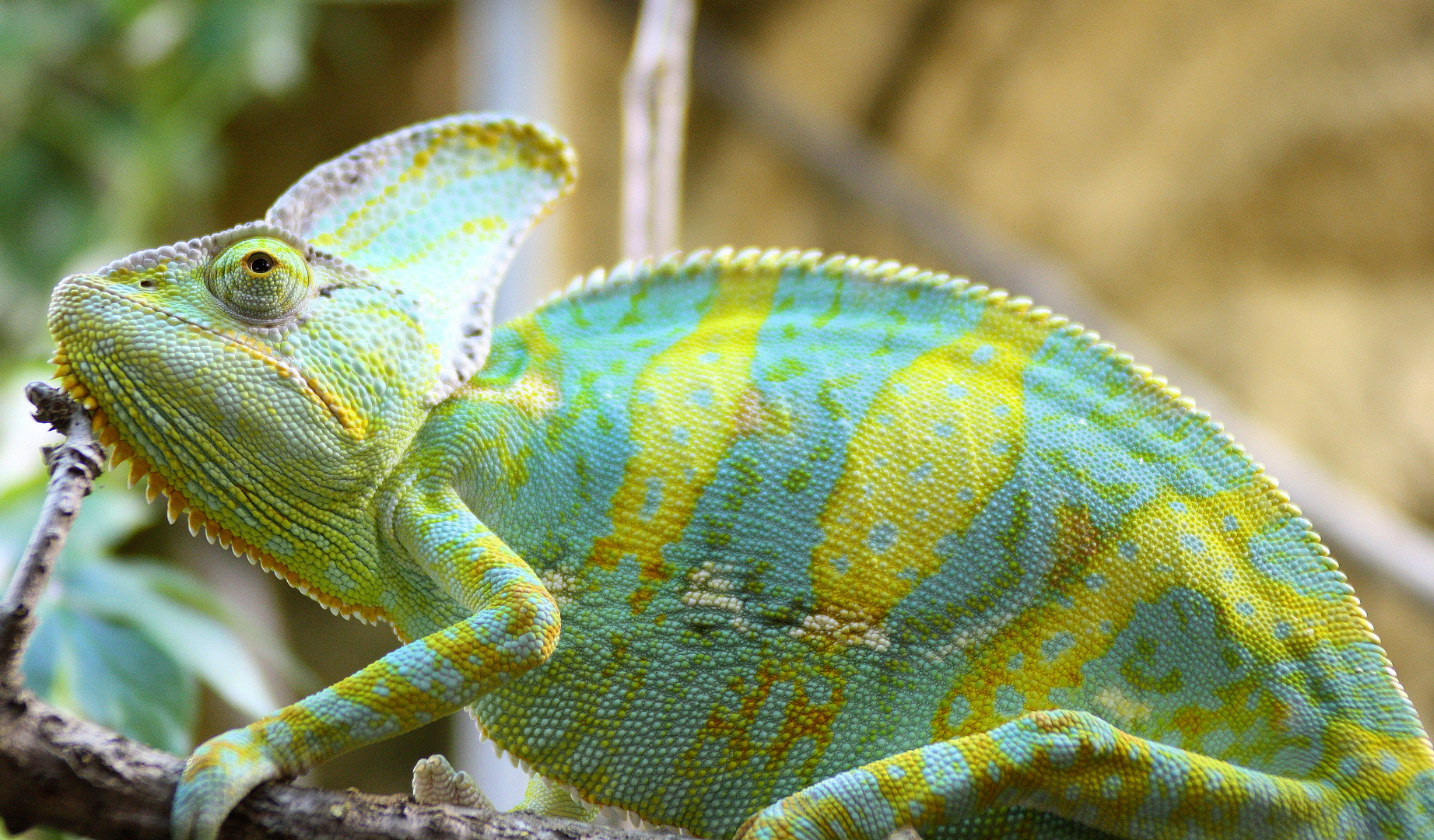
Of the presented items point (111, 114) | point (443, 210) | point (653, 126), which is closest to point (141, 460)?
point (443, 210)

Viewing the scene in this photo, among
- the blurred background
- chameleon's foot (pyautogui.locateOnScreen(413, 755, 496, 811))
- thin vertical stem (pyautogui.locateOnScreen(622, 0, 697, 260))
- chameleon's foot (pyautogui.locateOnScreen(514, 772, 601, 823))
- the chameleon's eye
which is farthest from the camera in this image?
the blurred background

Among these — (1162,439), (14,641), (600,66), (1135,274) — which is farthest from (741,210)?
(14,641)

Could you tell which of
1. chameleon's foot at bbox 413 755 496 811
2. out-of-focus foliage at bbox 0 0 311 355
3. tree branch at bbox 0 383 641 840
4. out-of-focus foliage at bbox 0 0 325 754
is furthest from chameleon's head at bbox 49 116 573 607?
out-of-focus foliage at bbox 0 0 311 355

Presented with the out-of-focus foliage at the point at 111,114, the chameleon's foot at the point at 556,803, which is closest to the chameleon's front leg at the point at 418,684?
the chameleon's foot at the point at 556,803

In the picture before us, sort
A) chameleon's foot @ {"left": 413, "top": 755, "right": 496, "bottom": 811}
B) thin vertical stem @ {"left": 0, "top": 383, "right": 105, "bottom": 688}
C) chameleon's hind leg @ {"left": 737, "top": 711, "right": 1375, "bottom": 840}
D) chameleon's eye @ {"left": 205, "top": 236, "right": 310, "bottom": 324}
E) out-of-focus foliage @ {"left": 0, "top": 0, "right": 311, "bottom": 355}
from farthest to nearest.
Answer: out-of-focus foliage @ {"left": 0, "top": 0, "right": 311, "bottom": 355} < chameleon's foot @ {"left": 413, "top": 755, "right": 496, "bottom": 811} < chameleon's eye @ {"left": 205, "top": 236, "right": 310, "bottom": 324} < chameleon's hind leg @ {"left": 737, "top": 711, "right": 1375, "bottom": 840} < thin vertical stem @ {"left": 0, "top": 383, "right": 105, "bottom": 688}

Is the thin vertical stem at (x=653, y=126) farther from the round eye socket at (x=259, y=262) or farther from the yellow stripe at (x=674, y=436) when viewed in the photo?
the round eye socket at (x=259, y=262)

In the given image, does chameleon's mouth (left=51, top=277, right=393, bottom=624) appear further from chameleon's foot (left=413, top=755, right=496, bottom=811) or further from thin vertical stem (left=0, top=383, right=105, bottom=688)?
chameleon's foot (left=413, top=755, right=496, bottom=811)

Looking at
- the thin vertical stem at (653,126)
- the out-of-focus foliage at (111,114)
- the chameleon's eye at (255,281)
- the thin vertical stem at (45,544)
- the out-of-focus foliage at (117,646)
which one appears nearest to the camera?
the thin vertical stem at (45,544)
